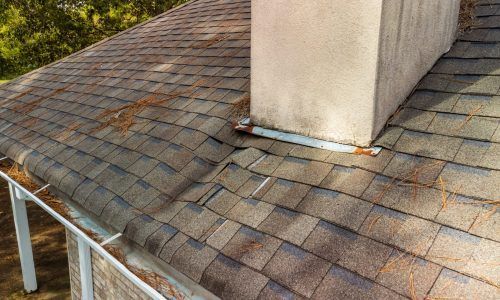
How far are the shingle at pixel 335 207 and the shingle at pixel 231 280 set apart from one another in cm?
55

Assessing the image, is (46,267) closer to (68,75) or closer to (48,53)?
(68,75)

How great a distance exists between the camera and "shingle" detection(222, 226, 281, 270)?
2275 millimetres

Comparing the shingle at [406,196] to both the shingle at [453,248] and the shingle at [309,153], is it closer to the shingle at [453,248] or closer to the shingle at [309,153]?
the shingle at [453,248]

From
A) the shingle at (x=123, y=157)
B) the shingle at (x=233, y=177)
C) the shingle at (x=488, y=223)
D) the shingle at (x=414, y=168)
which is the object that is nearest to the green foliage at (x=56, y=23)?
the shingle at (x=123, y=157)

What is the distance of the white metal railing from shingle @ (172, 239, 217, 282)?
0.34 m

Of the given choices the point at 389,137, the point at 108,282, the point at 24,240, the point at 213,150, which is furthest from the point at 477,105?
the point at 24,240

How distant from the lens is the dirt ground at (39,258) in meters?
7.55

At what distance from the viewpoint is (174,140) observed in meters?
3.93

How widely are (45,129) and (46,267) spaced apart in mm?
4409

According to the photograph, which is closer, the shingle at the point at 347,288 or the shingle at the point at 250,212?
the shingle at the point at 347,288

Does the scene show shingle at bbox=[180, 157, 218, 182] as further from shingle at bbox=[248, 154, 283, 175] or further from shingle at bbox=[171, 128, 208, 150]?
shingle at bbox=[248, 154, 283, 175]

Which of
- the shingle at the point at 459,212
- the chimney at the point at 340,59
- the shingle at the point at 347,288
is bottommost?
the shingle at the point at 347,288

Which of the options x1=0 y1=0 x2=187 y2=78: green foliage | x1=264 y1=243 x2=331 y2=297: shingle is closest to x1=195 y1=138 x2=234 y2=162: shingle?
x1=264 y1=243 x2=331 y2=297: shingle

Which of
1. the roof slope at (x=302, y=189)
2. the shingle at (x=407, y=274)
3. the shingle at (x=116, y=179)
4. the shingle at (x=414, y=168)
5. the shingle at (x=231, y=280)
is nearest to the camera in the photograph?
the shingle at (x=407, y=274)
